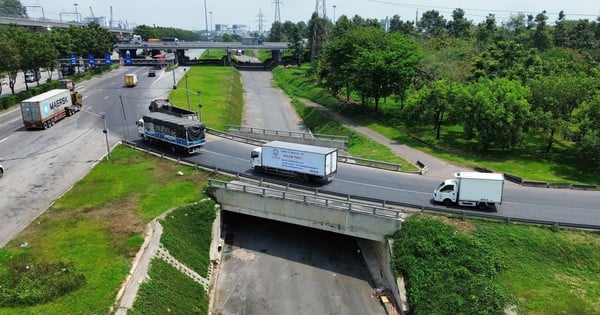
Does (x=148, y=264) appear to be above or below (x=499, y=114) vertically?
below

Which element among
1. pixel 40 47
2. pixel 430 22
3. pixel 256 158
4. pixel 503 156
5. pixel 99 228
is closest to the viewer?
pixel 99 228

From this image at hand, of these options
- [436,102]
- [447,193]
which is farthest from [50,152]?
[436,102]

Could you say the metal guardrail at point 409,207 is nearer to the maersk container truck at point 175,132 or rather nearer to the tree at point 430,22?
the maersk container truck at point 175,132

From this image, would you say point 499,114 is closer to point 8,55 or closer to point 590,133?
point 590,133

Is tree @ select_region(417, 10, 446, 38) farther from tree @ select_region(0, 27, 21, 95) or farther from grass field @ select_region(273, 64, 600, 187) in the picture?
tree @ select_region(0, 27, 21, 95)

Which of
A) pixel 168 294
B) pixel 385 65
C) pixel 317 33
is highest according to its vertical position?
pixel 317 33

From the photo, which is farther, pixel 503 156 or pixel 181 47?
pixel 181 47

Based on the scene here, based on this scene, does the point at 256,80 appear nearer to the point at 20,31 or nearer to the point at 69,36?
the point at 69,36

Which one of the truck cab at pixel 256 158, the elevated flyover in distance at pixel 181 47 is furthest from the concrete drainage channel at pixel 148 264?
the elevated flyover in distance at pixel 181 47

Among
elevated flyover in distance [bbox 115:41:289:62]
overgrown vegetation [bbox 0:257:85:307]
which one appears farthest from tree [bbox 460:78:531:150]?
elevated flyover in distance [bbox 115:41:289:62]

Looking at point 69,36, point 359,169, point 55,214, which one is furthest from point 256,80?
point 55,214
